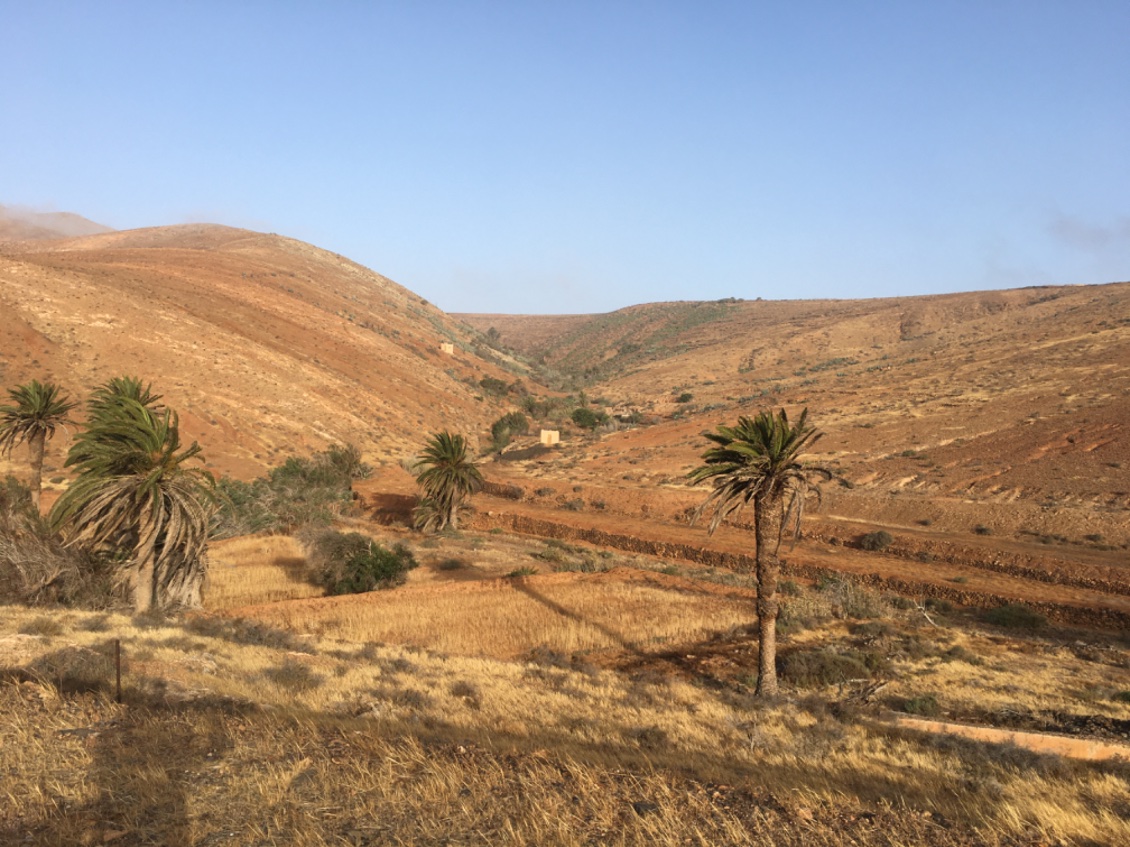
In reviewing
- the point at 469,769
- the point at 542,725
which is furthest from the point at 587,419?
the point at 469,769

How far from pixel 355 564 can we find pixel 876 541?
21.6m

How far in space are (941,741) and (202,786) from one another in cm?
1070

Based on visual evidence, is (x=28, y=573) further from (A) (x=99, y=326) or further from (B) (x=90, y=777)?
(A) (x=99, y=326)

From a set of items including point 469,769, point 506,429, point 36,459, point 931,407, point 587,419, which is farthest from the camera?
point 587,419

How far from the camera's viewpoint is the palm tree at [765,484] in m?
14.6

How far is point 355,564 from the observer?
81.7 feet

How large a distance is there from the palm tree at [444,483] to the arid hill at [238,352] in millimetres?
14797

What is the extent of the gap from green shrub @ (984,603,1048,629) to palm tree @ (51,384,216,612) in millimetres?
22896

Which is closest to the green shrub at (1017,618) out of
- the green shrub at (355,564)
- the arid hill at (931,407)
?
the arid hill at (931,407)

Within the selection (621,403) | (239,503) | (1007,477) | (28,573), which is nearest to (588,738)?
(28,573)

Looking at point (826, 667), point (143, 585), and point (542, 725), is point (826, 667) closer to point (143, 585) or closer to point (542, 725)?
point (542, 725)

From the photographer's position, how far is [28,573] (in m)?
18.9

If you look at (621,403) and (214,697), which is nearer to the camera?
(214,697)

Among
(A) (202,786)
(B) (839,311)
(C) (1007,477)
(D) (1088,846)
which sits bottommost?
(A) (202,786)
